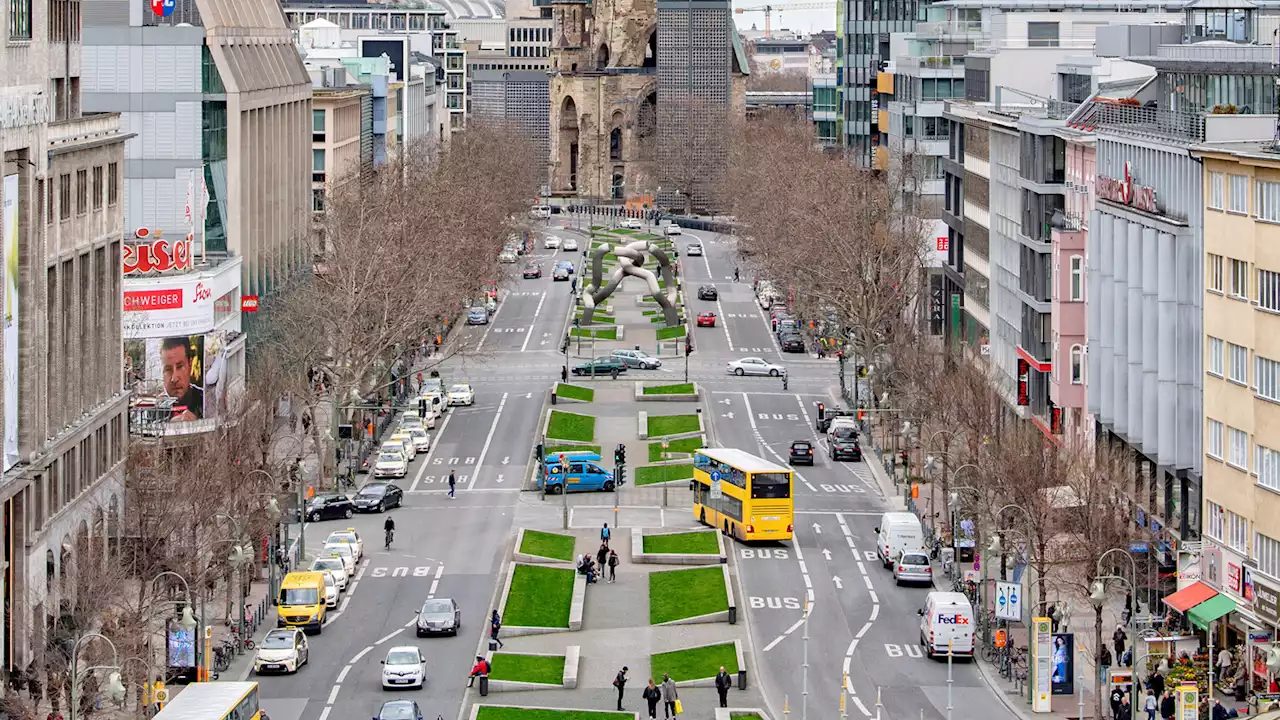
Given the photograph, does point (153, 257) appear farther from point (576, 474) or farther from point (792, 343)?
point (792, 343)

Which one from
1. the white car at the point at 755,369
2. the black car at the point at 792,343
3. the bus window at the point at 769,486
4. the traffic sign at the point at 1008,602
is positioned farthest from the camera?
the black car at the point at 792,343

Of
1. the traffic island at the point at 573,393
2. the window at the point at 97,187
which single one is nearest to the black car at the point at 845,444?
the traffic island at the point at 573,393

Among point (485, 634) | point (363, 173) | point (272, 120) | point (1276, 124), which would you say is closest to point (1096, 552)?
point (1276, 124)

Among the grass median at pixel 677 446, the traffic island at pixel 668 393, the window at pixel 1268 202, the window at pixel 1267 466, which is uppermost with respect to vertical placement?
the window at pixel 1268 202

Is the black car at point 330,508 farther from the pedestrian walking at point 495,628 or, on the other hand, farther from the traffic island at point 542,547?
the pedestrian walking at point 495,628

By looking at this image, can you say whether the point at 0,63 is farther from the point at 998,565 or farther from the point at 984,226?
the point at 984,226

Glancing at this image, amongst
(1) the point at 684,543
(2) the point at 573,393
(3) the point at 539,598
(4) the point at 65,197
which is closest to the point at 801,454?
(1) the point at 684,543

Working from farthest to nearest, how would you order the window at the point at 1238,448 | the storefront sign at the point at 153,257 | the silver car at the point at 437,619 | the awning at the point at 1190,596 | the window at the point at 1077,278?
the storefront sign at the point at 153,257 → the window at the point at 1077,278 → the silver car at the point at 437,619 → the window at the point at 1238,448 → the awning at the point at 1190,596
